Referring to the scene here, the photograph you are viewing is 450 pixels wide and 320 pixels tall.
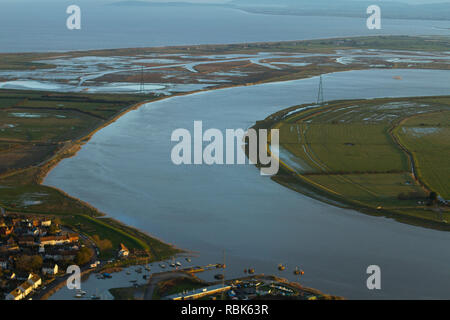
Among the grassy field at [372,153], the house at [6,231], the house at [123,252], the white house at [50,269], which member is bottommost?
the white house at [50,269]

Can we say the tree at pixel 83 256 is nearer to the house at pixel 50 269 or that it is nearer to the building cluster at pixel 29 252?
the building cluster at pixel 29 252

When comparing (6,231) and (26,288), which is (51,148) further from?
(26,288)

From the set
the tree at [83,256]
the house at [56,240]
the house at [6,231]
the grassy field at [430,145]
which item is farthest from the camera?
the grassy field at [430,145]

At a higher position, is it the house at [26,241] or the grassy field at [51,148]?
the grassy field at [51,148]

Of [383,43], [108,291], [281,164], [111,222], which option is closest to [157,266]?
[108,291]

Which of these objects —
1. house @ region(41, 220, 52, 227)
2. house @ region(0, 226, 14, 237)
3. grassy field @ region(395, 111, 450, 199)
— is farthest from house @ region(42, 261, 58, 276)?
grassy field @ region(395, 111, 450, 199)

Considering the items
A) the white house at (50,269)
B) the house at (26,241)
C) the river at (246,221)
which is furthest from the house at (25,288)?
the river at (246,221)

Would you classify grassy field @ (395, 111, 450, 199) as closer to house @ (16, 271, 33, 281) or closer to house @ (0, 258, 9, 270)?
house @ (16, 271, 33, 281)
